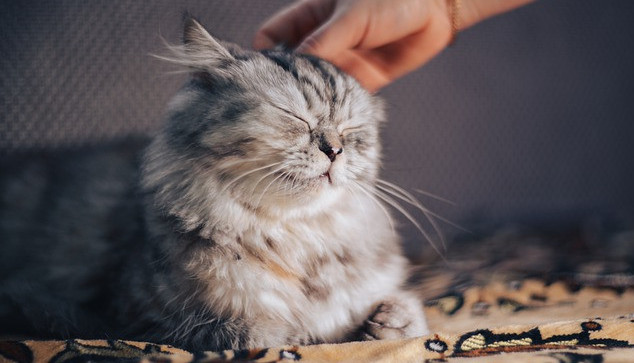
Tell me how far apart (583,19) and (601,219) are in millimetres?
878

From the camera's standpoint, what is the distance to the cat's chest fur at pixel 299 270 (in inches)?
39.0

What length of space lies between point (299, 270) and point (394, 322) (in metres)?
0.21

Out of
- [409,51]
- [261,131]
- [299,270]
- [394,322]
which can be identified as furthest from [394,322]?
[409,51]

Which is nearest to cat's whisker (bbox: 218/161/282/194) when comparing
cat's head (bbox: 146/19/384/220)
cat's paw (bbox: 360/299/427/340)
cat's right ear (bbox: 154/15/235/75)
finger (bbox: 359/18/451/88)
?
cat's head (bbox: 146/19/384/220)

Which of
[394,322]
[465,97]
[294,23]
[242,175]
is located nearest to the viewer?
[242,175]

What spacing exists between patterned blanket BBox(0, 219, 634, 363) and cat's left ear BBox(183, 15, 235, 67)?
55cm

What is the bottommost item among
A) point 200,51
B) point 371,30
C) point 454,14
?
point 200,51

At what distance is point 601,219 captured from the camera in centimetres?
215

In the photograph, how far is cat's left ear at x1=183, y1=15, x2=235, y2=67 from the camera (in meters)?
1.07

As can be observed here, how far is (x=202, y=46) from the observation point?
43.0 inches

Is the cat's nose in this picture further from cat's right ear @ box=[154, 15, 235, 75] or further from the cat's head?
cat's right ear @ box=[154, 15, 235, 75]

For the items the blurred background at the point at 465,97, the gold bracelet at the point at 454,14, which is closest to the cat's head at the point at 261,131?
the gold bracelet at the point at 454,14

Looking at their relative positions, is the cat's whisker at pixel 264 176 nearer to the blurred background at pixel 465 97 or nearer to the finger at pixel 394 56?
the finger at pixel 394 56

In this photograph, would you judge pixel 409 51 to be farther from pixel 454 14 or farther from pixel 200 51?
pixel 200 51
